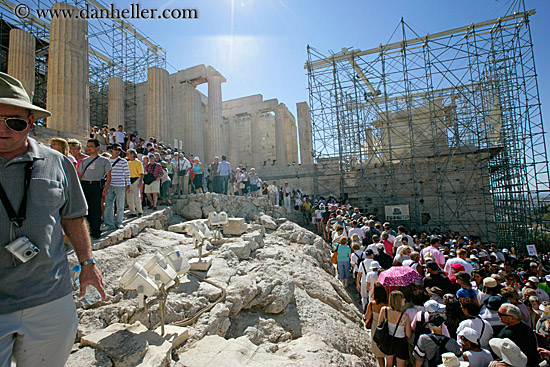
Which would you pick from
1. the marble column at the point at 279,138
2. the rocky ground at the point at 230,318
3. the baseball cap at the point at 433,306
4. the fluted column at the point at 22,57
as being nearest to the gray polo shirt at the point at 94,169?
the rocky ground at the point at 230,318

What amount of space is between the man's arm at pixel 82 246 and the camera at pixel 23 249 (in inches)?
13.2

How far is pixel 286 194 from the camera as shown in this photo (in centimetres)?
1477

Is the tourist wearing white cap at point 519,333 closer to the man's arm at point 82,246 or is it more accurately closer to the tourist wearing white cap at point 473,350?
the tourist wearing white cap at point 473,350

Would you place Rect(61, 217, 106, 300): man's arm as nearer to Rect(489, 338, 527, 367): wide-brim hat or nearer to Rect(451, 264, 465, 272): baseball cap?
Rect(489, 338, 527, 367): wide-brim hat

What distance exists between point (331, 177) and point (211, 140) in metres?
7.77

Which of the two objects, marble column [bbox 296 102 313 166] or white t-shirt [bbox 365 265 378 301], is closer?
white t-shirt [bbox 365 265 378 301]

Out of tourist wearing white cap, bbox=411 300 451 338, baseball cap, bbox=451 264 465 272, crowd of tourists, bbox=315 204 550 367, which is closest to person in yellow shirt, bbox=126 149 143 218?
crowd of tourists, bbox=315 204 550 367

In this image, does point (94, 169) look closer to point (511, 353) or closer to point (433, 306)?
point (433, 306)

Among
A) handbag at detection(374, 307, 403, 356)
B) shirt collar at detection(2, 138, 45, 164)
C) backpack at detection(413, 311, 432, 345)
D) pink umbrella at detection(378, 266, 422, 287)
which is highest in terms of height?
shirt collar at detection(2, 138, 45, 164)

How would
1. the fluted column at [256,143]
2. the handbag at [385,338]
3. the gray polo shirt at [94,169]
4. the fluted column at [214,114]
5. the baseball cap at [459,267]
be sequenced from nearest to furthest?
the handbag at [385,338] < the gray polo shirt at [94,169] < the baseball cap at [459,267] < the fluted column at [214,114] < the fluted column at [256,143]

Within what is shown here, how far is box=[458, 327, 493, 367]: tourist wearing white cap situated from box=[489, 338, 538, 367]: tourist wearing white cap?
11.4 inches

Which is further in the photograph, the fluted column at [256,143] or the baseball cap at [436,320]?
the fluted column at [256,143]

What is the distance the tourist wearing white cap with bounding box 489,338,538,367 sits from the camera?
2322 mm

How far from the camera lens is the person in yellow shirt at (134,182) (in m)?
5.80
